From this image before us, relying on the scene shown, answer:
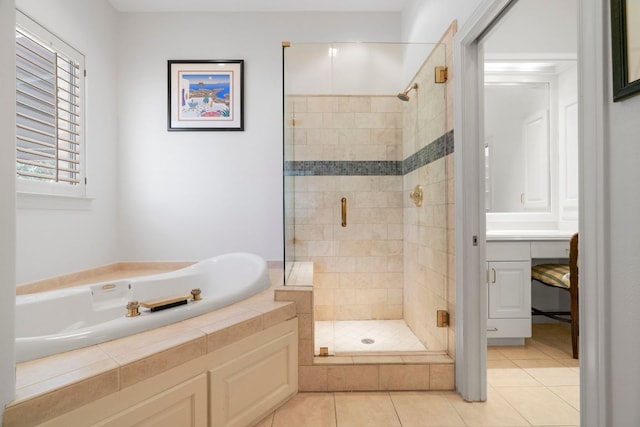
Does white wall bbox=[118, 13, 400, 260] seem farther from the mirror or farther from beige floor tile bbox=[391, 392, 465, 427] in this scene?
beige floor tile bbox=[391, 392, 465, 427]

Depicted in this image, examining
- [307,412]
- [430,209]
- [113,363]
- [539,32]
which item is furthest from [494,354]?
[539,32]

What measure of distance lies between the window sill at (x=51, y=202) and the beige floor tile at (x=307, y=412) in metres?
1.89

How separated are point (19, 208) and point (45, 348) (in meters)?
1.21

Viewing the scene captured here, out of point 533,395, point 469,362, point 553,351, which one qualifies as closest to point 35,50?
point 469,362

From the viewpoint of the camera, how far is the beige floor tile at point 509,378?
6.18 feet

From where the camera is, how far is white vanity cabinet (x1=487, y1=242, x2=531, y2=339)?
2.31 meters

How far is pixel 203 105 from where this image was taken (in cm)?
276

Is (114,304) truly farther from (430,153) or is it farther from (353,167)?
(430,153)

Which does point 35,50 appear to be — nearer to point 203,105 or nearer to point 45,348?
point 203,105

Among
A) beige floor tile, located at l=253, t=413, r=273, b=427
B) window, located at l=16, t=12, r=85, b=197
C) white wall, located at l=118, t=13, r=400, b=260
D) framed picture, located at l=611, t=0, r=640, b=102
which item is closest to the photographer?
framed picture, located at l=611, t=0, r=640, b=102

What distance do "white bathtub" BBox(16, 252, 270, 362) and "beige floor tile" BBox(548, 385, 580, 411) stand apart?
181cm

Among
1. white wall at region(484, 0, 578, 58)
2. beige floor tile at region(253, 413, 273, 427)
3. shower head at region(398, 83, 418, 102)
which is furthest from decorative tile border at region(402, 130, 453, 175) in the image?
beige floor tile at region(253, 413, 273, 427)

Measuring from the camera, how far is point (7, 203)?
0.87 meters

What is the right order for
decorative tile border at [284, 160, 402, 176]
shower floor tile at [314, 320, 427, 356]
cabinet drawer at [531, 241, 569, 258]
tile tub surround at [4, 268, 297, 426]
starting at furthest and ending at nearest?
decorative tile border at [284, 160, 402, 176] → cabinet drawer at [531, 241, 569, 258] → shower floor tile at [314, 320, 427, 356] → tile tub surround at [4, 268, 297, 426]
